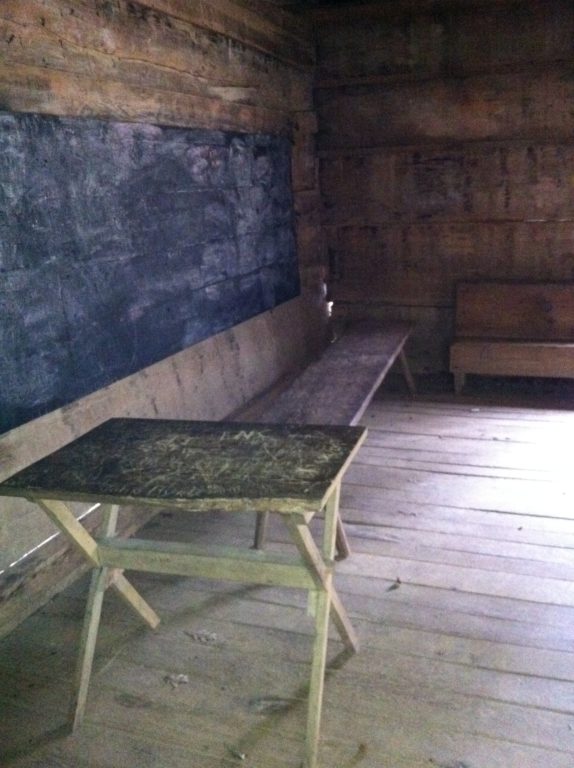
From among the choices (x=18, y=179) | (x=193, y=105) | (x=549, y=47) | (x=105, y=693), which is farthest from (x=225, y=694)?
(x=549, y=47)

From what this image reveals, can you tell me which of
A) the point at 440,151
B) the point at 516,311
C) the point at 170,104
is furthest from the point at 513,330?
the point at 170,104

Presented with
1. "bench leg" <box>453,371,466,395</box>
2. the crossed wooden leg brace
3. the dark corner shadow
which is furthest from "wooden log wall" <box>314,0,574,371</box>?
the dark corner shadow

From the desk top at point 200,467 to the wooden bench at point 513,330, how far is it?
286 cm

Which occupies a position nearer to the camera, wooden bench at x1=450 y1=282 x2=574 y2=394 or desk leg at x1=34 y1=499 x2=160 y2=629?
desk leg at x1=34 y1=499 x2=160 y2=629

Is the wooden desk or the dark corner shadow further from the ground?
the wooden desk

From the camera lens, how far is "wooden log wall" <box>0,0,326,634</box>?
2646mm

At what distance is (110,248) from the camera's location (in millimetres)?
3080

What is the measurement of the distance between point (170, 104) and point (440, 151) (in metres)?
2.23

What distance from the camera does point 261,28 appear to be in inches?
172

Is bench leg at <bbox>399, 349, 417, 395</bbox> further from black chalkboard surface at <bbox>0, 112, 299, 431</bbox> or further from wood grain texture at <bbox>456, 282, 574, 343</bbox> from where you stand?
black chalkboard surface at <bbox>0, 112, 299, 431</bbox>

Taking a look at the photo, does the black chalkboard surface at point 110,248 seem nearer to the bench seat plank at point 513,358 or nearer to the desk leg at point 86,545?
the desk leg at point 86,545

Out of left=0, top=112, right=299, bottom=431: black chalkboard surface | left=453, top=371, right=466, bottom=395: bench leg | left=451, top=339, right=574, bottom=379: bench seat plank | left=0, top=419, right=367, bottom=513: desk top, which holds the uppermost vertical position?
left=0, top=112, right=299, bottom=431: black chalkboard surface

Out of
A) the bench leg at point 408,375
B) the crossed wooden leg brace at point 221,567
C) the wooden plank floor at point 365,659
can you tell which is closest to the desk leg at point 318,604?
the crossed wooden leg brace at point 221,567

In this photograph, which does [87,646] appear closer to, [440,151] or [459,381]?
[459,381]
